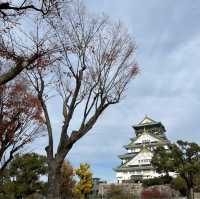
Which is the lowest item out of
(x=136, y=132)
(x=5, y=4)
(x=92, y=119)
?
(x=92, y=119)

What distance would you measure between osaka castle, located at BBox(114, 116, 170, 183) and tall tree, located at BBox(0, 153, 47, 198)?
23.3 metres

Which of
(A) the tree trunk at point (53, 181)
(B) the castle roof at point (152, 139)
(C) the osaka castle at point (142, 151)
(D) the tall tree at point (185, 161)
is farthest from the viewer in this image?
(B) the castle roof at point (152, 139)

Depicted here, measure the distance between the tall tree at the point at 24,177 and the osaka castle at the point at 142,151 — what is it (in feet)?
76.6

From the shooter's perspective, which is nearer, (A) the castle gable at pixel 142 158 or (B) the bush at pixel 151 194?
(B) the bush at pixel 151 194

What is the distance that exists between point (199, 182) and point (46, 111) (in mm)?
30246

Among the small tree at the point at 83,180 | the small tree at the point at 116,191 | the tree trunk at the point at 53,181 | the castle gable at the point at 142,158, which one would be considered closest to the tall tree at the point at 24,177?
the small tree at the point at 83,180

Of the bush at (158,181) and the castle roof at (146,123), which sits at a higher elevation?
the castle roof at (146,123)

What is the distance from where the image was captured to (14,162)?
34000 mm

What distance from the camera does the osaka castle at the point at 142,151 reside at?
58094 millimetres

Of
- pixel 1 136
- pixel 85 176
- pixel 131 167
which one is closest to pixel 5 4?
pixel 1 136

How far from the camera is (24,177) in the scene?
112ft

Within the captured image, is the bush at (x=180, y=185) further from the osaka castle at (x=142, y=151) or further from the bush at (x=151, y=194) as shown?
the osaka castle at (x=142, y=151)

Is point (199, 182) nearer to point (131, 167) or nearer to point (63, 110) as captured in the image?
point (131, 167)

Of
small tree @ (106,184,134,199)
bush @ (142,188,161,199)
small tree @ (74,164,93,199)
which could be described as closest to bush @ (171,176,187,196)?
bush @ (142,188,161,199)
